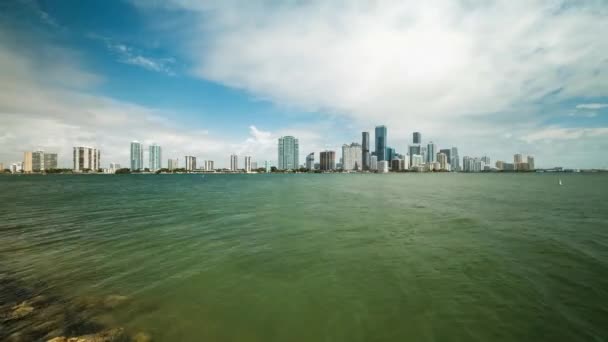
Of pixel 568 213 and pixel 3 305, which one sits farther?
pixel 568 213

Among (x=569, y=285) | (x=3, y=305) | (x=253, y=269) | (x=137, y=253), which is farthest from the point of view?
(x=137, y=253)

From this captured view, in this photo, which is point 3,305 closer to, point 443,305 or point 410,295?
point 410,295

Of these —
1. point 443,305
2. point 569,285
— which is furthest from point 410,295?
point 569,285

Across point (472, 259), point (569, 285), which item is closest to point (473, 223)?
point (472, 259)

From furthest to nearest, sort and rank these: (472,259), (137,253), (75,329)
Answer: (137,253) → (472,259) → (75,329)

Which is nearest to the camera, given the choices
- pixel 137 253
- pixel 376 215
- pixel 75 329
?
pixel 75 329

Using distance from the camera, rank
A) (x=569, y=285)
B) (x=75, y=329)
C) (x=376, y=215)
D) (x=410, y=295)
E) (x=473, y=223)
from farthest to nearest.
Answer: (x=376, y=215) → (x=473, y=223) → (x=569, y=285) → (x=410, y=295) → (x=75, y=329)

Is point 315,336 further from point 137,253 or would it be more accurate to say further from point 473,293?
point 137,253

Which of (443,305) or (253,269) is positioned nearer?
(443,305)
